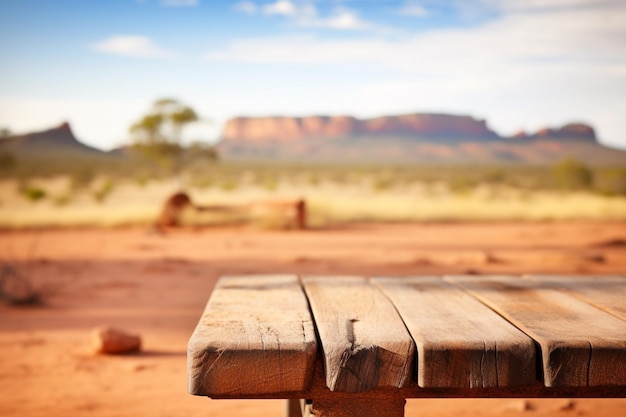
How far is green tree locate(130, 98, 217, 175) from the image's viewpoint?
60.8ft

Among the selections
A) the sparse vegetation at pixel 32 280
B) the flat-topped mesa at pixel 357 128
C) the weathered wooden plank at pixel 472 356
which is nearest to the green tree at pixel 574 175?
the sparse vegetation at pixel 32 280

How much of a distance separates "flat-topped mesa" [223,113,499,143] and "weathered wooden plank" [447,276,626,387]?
86.1 m

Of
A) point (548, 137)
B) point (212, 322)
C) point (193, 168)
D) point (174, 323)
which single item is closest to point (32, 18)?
point (193, 168)

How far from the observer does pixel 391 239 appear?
1116cm

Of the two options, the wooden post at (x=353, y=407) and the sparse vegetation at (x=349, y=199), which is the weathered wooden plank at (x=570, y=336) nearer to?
the wooden post at (x=353, y=407)

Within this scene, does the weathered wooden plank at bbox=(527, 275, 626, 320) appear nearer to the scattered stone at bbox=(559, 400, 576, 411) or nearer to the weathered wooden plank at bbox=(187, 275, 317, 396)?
the weathered wooden plank at bbox=(187, 275, 317, 396)

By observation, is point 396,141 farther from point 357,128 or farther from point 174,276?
point 174,276

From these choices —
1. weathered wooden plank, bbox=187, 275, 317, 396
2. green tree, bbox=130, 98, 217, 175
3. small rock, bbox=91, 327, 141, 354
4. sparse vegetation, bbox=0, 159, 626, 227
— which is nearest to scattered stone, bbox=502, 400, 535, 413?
weathered wooden plank, bbox=187, 275, 317, 396

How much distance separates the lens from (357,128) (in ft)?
290

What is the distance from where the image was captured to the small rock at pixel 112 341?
4016 mm

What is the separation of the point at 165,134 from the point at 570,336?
18.5 meters

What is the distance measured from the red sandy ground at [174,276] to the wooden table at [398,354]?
1842 mm

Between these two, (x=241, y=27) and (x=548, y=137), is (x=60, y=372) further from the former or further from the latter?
(x=548, y=137)

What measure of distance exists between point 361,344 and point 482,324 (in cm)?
30
